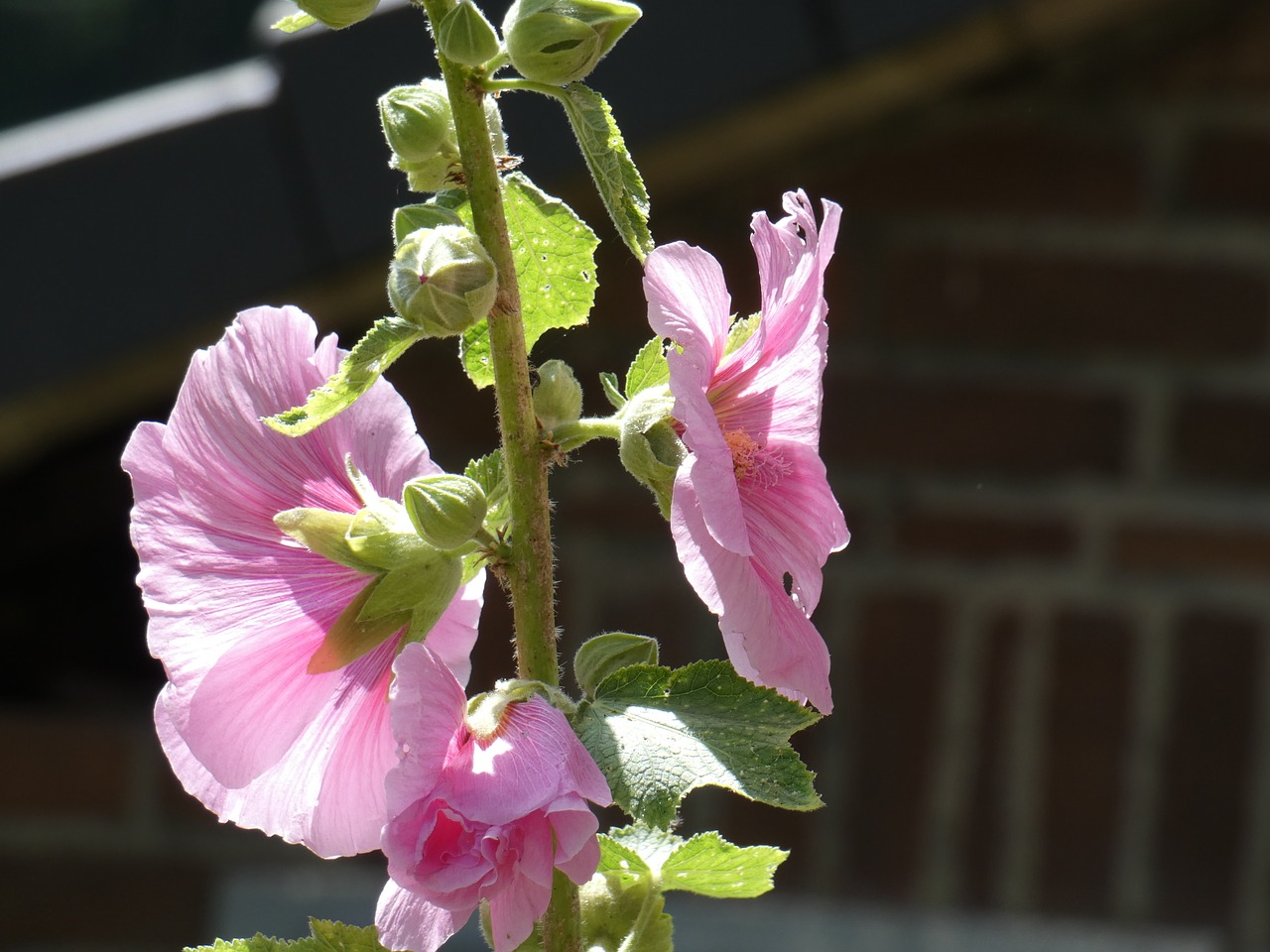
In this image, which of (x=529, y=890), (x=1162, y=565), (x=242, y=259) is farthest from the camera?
(x=1162, y=565)

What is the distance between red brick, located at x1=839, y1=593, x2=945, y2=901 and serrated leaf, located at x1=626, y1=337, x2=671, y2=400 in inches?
36.9

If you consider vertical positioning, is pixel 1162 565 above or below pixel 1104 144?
below

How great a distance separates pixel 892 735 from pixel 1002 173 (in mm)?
446

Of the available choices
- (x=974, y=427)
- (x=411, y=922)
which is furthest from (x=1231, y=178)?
(x=411, y=922)

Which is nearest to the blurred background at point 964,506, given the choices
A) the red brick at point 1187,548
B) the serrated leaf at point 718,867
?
the red brick at point 1187,548

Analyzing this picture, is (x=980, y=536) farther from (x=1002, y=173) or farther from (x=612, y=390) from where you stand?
(x=612, y=390)

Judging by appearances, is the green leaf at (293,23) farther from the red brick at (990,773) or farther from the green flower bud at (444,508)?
the red brick at (990,773)

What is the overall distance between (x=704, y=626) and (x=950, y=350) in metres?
0.28

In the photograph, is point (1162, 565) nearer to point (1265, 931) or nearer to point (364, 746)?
point (1265, 931)

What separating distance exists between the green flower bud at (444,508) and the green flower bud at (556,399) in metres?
0.03

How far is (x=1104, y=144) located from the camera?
1.29 m

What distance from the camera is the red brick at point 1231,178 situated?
49.9 inches

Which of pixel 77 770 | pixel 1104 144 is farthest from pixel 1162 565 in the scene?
pixel 77 770

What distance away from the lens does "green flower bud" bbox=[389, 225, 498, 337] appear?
0.99 ft
